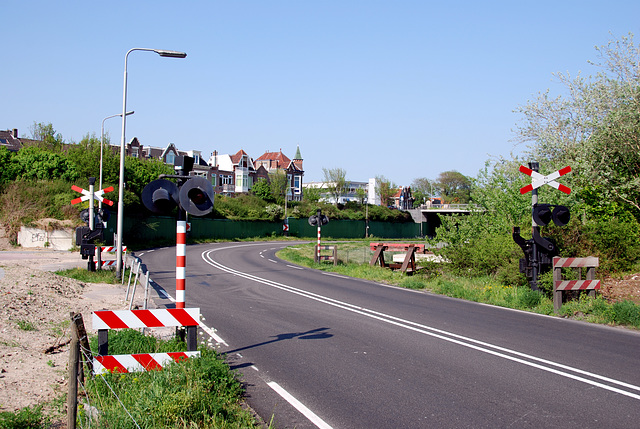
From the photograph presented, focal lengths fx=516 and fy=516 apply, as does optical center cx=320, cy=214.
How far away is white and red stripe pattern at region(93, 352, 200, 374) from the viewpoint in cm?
583

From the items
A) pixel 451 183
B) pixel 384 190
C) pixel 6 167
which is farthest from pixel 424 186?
pixel 6 167

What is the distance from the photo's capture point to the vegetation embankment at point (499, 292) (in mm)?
10773

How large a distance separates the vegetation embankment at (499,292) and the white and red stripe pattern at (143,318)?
345 inches

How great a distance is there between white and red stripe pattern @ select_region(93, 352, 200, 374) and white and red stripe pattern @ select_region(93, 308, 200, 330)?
35cm

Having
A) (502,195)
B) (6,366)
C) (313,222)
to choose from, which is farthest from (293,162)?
(6,366)

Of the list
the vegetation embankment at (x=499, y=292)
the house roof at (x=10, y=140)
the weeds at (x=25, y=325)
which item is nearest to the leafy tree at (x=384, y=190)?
the house roof at (x=10, y=140)

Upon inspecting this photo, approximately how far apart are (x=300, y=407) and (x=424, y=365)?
2383 millimetres

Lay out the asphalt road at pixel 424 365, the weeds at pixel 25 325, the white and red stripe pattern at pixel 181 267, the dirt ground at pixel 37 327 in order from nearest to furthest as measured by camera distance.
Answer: the asphalt road at pixel 424 365 → the dirt ground at pixel 37 327 → the white and red stripe pattern at pixel 181 267 → the weeds at pixel 25 325

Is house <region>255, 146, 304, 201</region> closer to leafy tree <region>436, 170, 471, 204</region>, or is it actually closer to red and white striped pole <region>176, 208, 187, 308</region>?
leafy tree <region>436, 170, 471, 204</region>

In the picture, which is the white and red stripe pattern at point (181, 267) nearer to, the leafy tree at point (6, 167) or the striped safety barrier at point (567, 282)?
the striped safety barrier at point (567, 282)

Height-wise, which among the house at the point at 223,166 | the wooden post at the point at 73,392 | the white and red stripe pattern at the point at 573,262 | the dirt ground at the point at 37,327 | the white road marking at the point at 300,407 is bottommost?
the white road marking at the point at 300,407

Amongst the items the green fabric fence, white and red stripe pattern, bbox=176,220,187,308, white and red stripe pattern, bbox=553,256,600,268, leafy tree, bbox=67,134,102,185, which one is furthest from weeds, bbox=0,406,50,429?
leafy tree, bbox=67,134,102,185

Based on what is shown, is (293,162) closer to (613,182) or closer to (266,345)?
(613,182)

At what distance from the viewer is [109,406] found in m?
5.07
